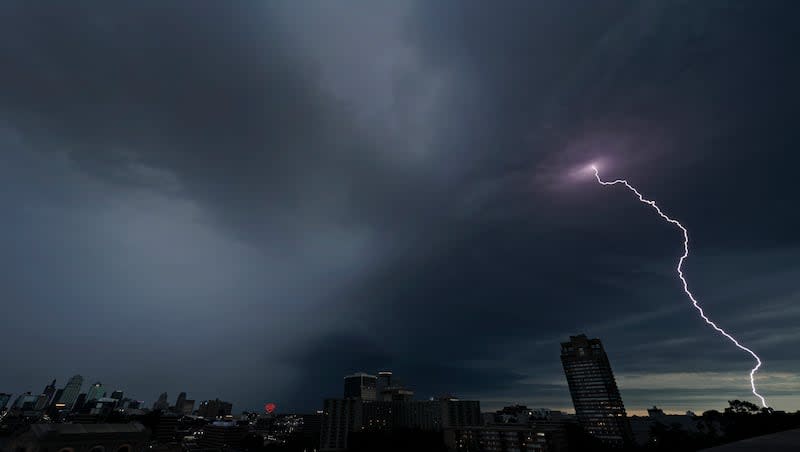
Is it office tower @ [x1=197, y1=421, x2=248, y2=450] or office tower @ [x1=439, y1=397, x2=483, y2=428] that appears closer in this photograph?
office tower @ [x1=197, y1=421, x2=248, y2=450]

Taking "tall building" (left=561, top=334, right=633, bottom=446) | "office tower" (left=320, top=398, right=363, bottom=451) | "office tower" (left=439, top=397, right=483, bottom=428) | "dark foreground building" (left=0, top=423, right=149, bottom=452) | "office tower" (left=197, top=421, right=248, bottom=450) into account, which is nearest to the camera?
"dark foreground building" (left=0, top=423, right=149, bottom=452)

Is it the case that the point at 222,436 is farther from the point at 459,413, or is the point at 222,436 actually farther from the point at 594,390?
the point at 594,390

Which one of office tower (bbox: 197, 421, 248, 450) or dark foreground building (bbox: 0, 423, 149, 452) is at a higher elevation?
dark foreground building (bbox: 0, 423, 149, 452)

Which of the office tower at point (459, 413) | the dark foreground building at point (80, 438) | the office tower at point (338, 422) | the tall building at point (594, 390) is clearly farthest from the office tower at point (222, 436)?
the tall building at point (594, 390)

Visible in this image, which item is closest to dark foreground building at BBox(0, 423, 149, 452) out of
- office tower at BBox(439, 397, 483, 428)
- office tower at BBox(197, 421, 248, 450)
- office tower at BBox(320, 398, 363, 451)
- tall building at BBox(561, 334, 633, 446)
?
office tower at BBox(320, 398, 363, 451)

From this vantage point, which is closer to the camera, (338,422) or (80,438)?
(80,438)

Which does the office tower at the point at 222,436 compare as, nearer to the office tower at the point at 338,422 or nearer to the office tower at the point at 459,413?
the office tower at the point at 338,422

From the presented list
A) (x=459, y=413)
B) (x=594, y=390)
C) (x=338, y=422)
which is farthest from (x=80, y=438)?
(x=594, y=390)

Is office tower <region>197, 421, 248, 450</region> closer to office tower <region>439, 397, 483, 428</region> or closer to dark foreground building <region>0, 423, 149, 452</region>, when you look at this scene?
office tower <region>439, 397, 483, 428</region>

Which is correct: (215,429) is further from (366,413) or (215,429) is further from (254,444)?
(366,413)
